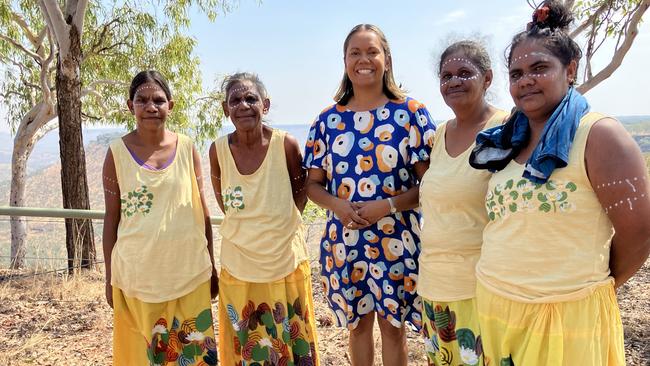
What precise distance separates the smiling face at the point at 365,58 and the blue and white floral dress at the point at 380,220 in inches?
5.7

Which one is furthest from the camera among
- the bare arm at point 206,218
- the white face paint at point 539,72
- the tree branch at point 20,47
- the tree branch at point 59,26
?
the tree branch at point 20,47

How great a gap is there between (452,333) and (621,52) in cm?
480

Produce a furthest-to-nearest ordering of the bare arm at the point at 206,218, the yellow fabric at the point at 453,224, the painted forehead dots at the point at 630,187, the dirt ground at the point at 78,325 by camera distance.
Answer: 1. the dirt ground at the point at 78,325
2. the bare arm at the point at 206,218
3. the yellow fabric at the point at 453,224
4. the painted forehead dots at the point at 630,187

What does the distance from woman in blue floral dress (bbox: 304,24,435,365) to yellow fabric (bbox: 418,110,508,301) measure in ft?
0.69

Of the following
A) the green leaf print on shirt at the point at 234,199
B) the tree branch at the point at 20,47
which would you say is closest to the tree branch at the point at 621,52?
the green leaf print on shirt at the point at 234,199

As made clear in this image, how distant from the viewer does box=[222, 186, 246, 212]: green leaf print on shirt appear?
2396 millimetres

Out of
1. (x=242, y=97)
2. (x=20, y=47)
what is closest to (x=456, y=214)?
(x=242, y=97)

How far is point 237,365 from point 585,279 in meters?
1.68

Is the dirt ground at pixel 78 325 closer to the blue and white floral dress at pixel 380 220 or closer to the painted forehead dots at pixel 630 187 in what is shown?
the blue and white floral dress at pixel 380 220

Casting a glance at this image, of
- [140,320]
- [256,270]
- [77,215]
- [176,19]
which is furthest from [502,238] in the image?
[176,19]

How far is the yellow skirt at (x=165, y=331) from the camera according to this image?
2.39 metres

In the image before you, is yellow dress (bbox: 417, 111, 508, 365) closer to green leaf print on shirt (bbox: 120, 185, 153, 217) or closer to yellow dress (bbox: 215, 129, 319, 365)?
yellow dress (bbox: 215, 129, 319, 365)

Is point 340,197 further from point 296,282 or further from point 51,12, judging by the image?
point 51,12

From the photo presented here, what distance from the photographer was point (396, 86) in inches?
94.7
